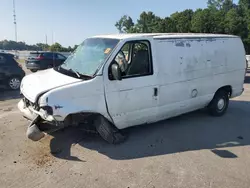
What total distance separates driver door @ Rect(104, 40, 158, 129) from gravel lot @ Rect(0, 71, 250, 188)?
527mm

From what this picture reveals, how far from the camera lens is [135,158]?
15.1 feet

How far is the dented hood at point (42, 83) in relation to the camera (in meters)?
4.59

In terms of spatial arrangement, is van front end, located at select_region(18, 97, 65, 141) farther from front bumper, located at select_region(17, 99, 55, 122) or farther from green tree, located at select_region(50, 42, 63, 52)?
green tree, located at select_region(50, 42, 63, 52)

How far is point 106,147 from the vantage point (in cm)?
499

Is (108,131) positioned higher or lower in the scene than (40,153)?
higher

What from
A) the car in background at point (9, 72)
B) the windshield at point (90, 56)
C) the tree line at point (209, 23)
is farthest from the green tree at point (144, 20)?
the windshield at point (90, 56)

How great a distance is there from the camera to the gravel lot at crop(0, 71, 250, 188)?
390 centimetres

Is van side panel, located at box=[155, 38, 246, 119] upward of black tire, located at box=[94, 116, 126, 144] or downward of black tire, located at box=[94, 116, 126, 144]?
upward

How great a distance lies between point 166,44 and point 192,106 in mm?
1733

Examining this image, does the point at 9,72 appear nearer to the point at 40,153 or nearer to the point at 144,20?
the point at 40,153

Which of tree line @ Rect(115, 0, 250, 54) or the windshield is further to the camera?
tree line @ Rect(115, 0, 250, 54)

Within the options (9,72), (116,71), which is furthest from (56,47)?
(116,71)

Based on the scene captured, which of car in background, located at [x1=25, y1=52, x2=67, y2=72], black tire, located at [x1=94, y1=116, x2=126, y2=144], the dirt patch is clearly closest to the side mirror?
black tire, located at [x1=94, y1=116, x2=126, y2=144]

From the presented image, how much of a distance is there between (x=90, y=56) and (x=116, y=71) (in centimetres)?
87
